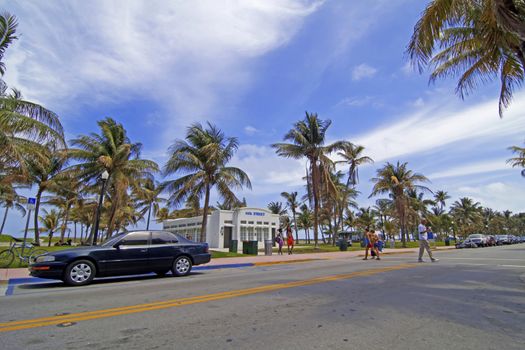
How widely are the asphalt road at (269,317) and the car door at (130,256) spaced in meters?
1.15

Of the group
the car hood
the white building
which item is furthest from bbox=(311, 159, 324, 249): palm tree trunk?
the car hood

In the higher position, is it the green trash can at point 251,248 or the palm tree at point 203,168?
the palm tree at point 203,168

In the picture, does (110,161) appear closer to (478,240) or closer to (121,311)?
(121,311)

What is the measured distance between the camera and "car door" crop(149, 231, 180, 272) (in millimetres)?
10102

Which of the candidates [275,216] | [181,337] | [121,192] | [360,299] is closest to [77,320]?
[181,337]

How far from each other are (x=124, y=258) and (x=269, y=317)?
6.13 metres

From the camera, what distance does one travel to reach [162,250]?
1037 centimetres

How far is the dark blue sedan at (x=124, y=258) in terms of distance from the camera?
28.0 feet

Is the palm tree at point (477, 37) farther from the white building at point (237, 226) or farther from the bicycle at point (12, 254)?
the white building at point (237, 226)

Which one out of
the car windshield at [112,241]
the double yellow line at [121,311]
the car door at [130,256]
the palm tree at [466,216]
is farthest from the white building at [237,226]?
the palm tree at [466,216]

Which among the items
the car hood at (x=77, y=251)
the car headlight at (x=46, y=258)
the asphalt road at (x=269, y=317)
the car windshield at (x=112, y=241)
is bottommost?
the asphalt road at (x=269, y=317)

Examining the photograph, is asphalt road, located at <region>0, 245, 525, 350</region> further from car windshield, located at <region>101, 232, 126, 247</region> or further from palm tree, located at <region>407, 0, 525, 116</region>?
palm tree, located at <region>407, 0, 525, 116</region>

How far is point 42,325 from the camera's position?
466 cm

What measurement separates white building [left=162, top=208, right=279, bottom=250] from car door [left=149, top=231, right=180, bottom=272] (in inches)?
814
